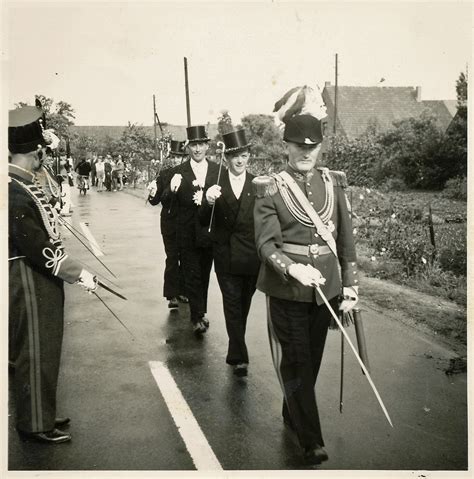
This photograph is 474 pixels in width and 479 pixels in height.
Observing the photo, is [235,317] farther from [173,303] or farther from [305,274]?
[173,303]

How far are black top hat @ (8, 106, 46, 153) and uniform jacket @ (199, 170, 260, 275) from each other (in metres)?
1.76

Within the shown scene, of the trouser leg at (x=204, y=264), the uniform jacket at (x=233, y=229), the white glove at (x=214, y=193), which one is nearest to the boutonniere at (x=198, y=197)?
the trouser leg at (x=204, y=264)

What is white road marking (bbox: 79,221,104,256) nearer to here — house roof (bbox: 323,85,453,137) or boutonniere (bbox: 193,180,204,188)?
boutonniere (bbox: 193,180,204,188)

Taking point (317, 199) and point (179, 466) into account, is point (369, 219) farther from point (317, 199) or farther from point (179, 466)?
point (179, 466)

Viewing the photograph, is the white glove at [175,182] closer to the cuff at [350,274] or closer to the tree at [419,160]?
the cuff at [350,274]

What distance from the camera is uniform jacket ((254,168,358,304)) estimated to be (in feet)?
11.6

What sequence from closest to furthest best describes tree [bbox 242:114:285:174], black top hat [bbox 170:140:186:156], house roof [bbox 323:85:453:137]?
black top hat [bbox 170:140:186:156] < tree [bbox 242:114:285:174] < house roof [bbox 323:85:453:137]

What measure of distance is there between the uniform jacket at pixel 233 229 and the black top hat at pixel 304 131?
1.38 m

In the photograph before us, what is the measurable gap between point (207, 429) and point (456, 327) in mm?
2995

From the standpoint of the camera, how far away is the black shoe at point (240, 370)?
481 cm

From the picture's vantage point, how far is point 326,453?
353 cm

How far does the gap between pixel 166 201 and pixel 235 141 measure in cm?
230

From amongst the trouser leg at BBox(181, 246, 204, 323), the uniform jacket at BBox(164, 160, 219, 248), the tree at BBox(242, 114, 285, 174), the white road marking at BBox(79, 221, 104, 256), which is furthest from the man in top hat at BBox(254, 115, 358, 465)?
the tree at BBox(242, 114, 285, 174)

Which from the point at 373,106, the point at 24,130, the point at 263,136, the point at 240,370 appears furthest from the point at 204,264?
the point at 373,106
